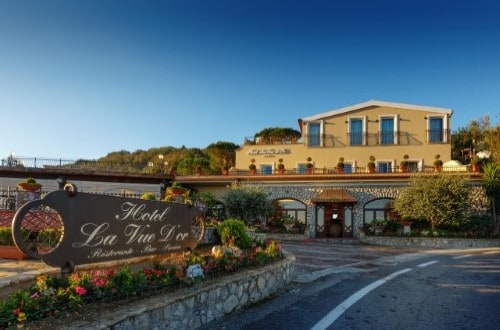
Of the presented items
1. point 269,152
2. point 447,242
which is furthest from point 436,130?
point 269,152

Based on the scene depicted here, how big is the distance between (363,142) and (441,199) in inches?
409

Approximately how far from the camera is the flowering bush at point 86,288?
185 inches

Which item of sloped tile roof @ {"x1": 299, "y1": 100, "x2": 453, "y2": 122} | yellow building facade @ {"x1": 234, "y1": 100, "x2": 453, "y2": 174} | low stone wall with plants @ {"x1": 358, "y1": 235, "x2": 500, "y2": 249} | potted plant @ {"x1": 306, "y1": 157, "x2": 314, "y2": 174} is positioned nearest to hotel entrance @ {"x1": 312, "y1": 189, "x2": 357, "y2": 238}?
potted plant @ {"x1": 306, "y1": 157, "x2": 314, "y2": 174}

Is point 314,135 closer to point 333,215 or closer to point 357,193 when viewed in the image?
point 357,193

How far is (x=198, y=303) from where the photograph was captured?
21.8ft

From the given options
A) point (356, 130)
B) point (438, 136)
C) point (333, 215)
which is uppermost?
point (356, 130)

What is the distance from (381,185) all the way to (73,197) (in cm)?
2490

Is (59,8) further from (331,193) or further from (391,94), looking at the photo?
(391,94)

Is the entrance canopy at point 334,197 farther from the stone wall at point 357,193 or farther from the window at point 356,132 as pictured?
the window at point 356,132

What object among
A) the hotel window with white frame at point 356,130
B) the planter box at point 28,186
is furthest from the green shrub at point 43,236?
the hotel window with white frame at point 356,130

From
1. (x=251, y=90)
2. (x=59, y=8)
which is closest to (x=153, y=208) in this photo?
(x=59, y=8)

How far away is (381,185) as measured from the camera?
27.7 meters

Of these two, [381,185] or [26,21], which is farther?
[381,185]

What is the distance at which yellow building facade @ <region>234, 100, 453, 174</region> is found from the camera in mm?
31859
